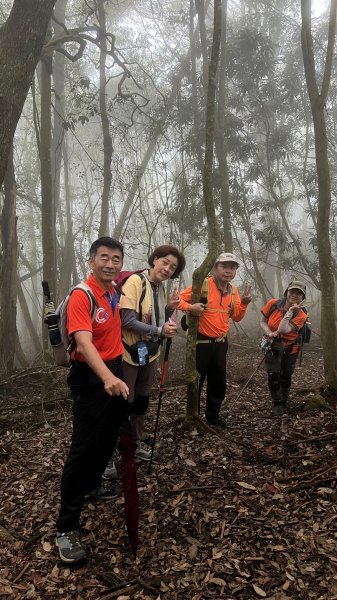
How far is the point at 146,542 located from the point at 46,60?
834 cm

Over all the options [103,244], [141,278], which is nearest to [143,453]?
[141,278]

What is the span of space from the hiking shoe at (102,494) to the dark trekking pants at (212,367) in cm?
171

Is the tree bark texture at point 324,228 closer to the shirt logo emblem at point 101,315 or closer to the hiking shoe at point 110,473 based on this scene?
the hiking shoe at point 110,473

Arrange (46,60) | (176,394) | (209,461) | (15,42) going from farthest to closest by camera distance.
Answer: (46,60), (176,394), (15,42), (209,461)

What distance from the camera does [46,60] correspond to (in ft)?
26.4

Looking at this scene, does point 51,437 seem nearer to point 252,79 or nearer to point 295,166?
point 252,79

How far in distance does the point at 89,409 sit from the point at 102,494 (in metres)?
1.30

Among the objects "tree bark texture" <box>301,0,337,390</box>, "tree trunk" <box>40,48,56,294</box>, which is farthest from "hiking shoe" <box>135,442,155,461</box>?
"tree trunk" <box>40,48,56,294</box>

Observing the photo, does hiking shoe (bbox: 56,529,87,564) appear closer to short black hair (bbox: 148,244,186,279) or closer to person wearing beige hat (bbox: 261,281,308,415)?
short black hair (bbox: 148,244,186,279)

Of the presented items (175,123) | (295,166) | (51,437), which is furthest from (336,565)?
(295,166)

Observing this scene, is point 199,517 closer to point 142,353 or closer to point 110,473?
point 110,473

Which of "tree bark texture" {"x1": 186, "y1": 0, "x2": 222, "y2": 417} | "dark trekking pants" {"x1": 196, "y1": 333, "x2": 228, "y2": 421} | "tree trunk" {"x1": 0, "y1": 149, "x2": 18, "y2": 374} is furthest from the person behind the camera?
"tree trunk" {"x1": 0, "y1": 149, "x2": 18, "y2": 374}

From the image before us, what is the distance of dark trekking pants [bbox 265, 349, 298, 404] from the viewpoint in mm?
5684

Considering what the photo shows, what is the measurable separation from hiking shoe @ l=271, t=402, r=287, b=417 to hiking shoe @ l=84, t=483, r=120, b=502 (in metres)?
2.58
